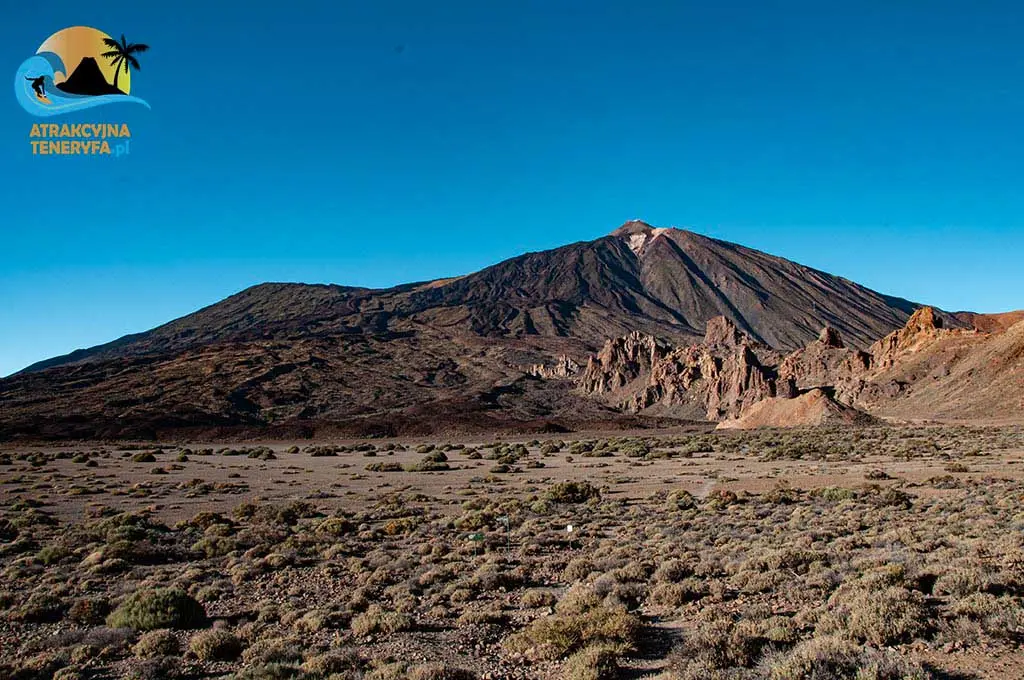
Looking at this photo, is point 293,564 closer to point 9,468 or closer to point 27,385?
point 9,468

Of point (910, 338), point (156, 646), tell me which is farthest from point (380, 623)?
point (910, 338)

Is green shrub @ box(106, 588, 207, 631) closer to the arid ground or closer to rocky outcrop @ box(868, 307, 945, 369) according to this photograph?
the arid ground

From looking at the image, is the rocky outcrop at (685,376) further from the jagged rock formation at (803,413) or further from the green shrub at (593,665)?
the green shrub at (593,665)

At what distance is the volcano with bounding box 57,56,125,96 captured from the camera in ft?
125

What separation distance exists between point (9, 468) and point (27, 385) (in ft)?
328

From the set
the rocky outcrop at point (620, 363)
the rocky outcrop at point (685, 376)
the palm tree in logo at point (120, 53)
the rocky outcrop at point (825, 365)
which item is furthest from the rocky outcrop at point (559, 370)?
the palm tree in logo at point (120, 53)

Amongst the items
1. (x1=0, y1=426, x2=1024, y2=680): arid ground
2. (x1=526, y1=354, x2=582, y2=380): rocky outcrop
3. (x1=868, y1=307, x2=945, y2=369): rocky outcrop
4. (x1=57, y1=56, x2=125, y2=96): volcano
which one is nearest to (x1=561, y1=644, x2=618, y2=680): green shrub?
(x1=0, y1=426, x2=1024, y2=680): arid ground

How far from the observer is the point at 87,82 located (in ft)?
127

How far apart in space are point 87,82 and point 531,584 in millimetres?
43261

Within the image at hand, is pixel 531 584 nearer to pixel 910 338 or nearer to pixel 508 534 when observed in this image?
pixel 508 534

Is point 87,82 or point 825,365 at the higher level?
point 87,82

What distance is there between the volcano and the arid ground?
25094 mm

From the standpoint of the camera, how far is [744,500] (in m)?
21.9

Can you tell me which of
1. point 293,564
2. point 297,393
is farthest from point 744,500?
point 297,393
